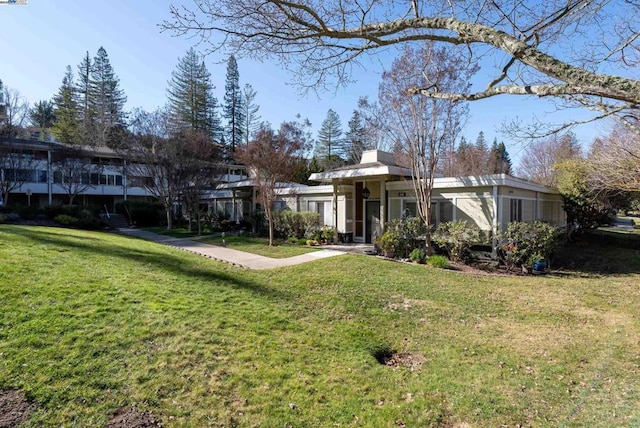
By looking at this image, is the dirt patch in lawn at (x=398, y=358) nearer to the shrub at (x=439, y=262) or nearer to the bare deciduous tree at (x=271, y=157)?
the shrub at (x=439, y=262)

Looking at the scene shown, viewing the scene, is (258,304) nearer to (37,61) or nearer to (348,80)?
(348,80)

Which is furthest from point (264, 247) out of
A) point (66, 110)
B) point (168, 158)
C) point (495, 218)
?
point (66, 110)

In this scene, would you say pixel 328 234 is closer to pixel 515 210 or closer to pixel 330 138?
pixel 515 210

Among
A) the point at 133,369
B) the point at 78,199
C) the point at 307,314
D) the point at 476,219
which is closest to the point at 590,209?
the point at 476,219

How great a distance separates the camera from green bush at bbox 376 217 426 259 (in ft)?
38.8

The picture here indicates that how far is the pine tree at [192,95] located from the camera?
3936 cm

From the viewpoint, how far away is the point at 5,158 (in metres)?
21.4

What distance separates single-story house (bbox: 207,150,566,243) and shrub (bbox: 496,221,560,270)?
74 cm

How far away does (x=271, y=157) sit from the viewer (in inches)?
565

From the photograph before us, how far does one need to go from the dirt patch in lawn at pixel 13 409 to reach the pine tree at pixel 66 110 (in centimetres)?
4497

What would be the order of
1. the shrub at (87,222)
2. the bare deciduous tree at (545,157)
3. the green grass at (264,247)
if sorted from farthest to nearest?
the bare deciduous tree at (545,157) → the shrub at (87,222) → the green grass at (264,247)

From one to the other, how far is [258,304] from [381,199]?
9359mm

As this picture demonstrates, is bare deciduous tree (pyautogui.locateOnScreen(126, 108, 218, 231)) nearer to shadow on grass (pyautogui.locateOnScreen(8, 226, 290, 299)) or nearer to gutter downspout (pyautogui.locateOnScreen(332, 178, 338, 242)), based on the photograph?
gutter downspout (pyautogui.locateOnScreen(332, 178, 338, 242))

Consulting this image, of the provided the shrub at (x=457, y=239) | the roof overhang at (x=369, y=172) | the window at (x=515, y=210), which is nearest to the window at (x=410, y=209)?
the roof overhang at (x=369, y=172)
